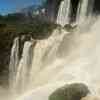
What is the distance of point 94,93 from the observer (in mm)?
13531

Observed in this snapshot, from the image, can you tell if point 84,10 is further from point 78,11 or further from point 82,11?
point 78,11

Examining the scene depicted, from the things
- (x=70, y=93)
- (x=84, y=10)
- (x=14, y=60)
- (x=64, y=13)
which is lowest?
(x=14, y=60)

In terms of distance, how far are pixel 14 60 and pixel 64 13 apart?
1198 cm

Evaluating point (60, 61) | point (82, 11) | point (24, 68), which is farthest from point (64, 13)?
point (60, 61)

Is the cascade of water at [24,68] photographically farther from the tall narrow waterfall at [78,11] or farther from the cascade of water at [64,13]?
the cascade of water at [64,13]

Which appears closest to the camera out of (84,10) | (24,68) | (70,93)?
(70,93)

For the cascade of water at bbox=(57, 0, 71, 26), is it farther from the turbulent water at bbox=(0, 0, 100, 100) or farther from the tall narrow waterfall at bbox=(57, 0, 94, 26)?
the turbulent water at bbox=(0, 0, 100, 100)

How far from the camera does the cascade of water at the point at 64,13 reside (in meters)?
38.5

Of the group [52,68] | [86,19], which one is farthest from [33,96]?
[86,19]

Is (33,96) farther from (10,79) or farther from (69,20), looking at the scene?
(69,20)

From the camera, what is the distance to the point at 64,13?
Result: 39.7 m

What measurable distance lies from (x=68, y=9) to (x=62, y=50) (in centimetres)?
1511

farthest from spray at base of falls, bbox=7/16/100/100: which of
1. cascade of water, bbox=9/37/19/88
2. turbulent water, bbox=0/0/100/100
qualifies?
cascade of water, bbox=9/37/19/88

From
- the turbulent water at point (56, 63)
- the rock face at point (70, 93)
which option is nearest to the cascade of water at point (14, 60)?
the turbulent water at point (56, 63)
